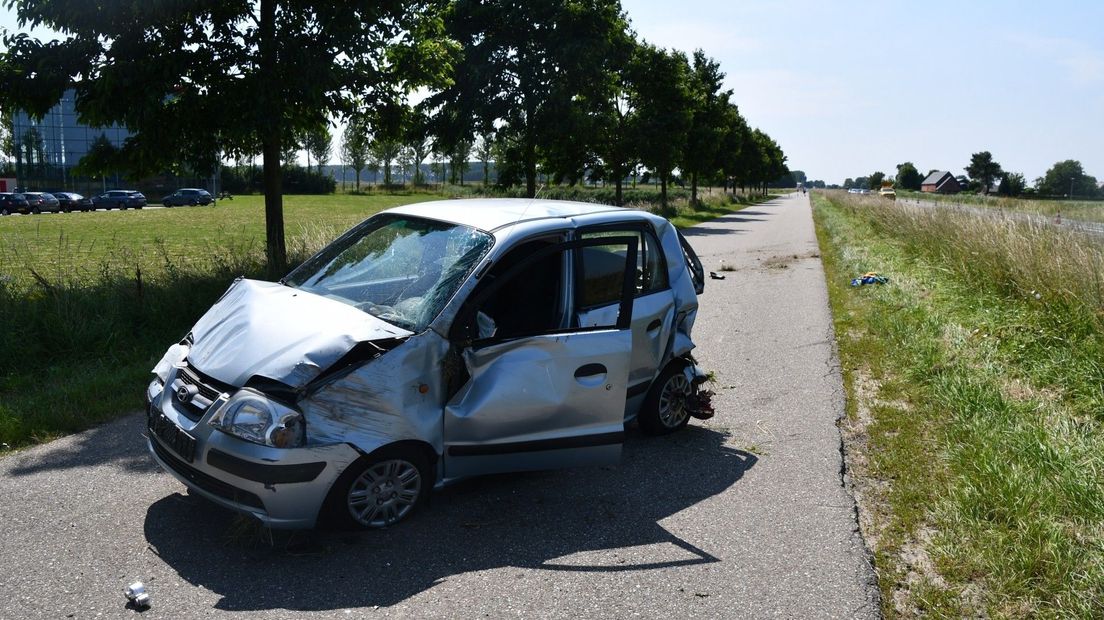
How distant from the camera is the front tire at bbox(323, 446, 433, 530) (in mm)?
4109

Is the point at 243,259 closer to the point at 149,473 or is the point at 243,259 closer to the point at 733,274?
the point at 149,473

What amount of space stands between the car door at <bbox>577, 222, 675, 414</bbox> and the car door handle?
0.84 m

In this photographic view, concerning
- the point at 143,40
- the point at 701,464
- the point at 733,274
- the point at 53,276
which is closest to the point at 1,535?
the point at 701,464

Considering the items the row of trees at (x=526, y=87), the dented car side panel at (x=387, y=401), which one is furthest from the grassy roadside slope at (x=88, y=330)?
the row of trees at (x=526, y=87)

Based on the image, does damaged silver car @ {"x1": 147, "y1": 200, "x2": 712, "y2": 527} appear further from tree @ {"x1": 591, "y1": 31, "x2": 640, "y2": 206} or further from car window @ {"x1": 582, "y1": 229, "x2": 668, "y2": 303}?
tree @ {"x1": 591, "y1": 31, "x2": 640, "y2": 206}

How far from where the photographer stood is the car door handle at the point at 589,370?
472 centimetres

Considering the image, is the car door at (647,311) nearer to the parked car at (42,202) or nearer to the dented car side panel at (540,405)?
the dented car side panel at (540,405)

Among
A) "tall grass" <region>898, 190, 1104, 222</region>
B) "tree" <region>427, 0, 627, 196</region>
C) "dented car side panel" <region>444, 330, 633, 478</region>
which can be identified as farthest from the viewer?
"tree" <region>427, 0, 627, 196</region>

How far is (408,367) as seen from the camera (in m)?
4.28

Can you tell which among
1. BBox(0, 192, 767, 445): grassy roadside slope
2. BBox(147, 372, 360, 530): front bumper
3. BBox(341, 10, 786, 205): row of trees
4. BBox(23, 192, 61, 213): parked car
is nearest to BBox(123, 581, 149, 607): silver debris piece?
BBox(147, 372, 360, 530): front bumper

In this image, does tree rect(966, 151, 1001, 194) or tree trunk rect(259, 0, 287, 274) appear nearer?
tree trunk rect(259, 0, 287, 274)

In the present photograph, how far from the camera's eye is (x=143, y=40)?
1212 cm

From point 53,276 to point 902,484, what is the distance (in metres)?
9.61

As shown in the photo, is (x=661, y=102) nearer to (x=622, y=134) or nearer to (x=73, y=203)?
(x=622, y=134)
